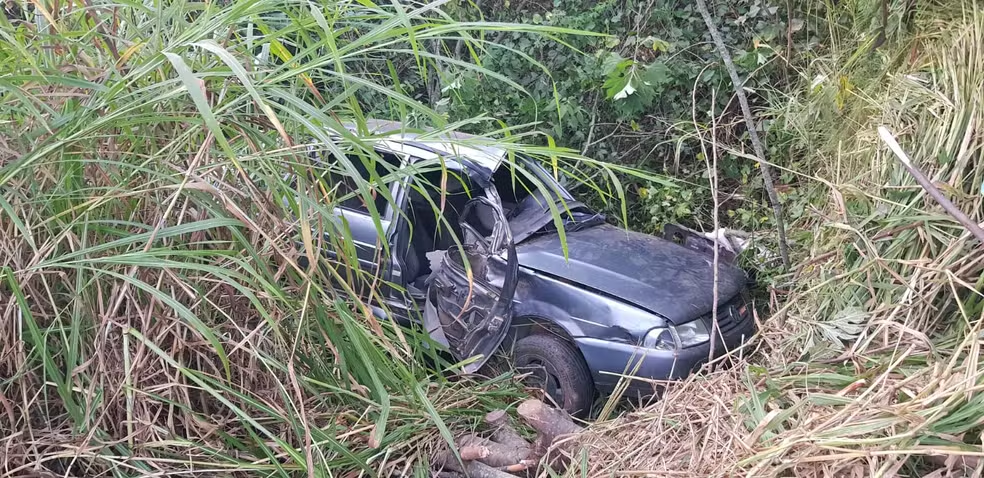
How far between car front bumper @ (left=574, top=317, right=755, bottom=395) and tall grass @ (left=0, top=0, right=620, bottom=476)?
1737mm

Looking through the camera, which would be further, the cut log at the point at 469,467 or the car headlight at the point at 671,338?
the car headlight at the point at 671,338

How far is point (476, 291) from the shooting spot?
3754 mm

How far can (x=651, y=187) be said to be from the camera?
18.9 ft

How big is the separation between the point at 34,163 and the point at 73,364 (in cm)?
46

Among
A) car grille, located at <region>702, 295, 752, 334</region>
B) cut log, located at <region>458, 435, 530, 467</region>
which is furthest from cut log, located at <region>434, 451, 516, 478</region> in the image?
car grille, located at <region>702, 295, 752, 334</region>

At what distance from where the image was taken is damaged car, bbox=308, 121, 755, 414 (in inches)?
135

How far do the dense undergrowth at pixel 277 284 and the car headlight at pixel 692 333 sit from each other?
1.01 meters

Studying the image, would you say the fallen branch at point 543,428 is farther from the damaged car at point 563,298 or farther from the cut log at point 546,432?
the damaged car at point 563,298

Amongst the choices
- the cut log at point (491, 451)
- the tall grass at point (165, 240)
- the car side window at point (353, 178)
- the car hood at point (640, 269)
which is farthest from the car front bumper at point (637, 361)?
the tall grass at point (165, 240)

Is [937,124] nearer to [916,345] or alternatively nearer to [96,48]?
[916,345]

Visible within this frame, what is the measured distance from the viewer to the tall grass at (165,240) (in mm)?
1552

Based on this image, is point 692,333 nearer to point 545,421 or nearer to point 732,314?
point 732,314

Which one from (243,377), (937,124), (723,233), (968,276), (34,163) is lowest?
(723,233)

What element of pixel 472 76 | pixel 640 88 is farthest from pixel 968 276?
pixel 472 76
